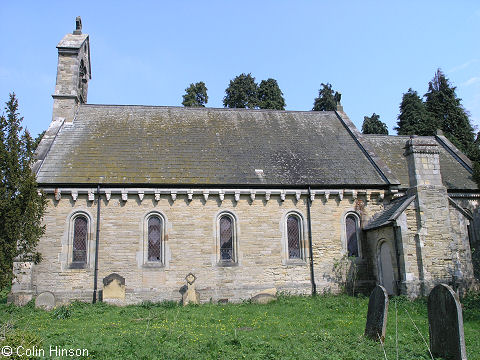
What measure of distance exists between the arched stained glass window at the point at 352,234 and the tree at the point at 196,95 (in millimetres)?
25394

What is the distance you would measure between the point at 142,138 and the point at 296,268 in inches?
400

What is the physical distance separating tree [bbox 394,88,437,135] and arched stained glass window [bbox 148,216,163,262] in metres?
29.6

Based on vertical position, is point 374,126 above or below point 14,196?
above

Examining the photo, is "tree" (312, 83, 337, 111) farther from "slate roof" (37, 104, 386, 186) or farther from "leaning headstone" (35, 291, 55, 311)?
"leaning headstone" (35, 291, 55, 311)

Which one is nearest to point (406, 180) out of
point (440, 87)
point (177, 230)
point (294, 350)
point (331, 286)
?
point (331, 286)

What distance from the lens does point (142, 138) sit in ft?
69.2

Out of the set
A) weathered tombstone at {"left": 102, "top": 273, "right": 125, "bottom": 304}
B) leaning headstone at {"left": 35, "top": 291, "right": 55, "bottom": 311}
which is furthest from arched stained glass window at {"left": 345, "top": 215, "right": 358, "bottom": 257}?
leaning headstone at {"left": 35, "top": 291, "right": 55, "bottom": 311}

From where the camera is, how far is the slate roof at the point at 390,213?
56.0ft

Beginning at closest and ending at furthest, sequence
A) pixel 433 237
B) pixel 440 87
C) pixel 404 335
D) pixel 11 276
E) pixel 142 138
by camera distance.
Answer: pixel 404 335
pixel 11 276
pixel 433 237
pixel 142 138
pixel 440 87

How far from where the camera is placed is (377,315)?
408 inches

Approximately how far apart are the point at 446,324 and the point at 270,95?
116 ft

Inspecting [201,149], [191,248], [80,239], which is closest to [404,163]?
[201,149]

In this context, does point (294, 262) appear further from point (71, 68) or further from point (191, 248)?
point (71, 68)

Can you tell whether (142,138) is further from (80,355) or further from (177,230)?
(80,355)
